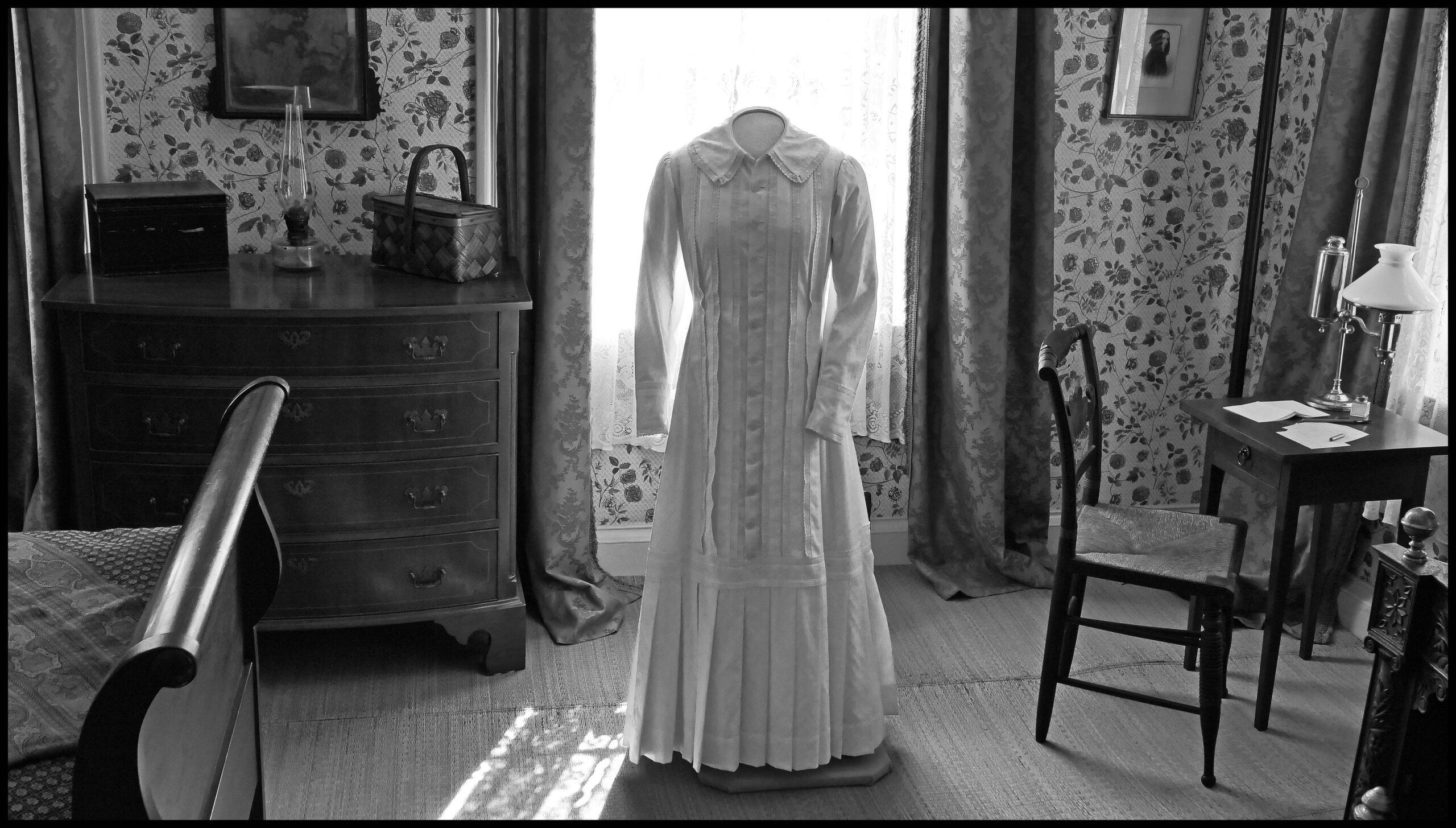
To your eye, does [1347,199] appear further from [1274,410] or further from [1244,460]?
[1244,460]

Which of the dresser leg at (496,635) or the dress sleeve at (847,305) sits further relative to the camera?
the dresser leg at (496,635)

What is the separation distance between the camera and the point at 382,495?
3.05 metres

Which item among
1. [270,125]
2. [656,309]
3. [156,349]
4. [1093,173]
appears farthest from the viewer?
[1093,173]

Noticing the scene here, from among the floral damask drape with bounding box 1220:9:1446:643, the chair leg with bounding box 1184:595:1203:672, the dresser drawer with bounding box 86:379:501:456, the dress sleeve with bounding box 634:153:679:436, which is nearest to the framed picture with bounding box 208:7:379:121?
the dresser drawer with bounding box 86:379:501:456

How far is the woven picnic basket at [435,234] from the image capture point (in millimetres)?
3076

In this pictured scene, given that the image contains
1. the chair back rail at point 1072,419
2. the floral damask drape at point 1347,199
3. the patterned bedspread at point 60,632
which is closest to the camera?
the patterned bedspread at point 60,632

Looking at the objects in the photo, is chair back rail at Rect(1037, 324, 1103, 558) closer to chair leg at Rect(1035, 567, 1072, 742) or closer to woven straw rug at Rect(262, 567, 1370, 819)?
chair leg at Rect(1035, 567, 1072, 742)

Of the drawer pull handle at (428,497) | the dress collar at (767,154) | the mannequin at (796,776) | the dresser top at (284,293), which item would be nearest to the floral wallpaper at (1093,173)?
the dresser top at (284,293)

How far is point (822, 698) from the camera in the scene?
9.02 ft

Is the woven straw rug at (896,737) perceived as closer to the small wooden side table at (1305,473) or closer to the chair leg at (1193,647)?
the chair leg at (1193,647)

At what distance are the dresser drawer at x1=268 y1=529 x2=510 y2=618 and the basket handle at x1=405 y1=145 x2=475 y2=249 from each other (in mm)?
754

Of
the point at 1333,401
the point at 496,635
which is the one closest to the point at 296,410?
the point at 496,635

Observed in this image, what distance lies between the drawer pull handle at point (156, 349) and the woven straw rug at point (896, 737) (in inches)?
34.2

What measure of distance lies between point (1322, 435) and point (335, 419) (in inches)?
93.0
